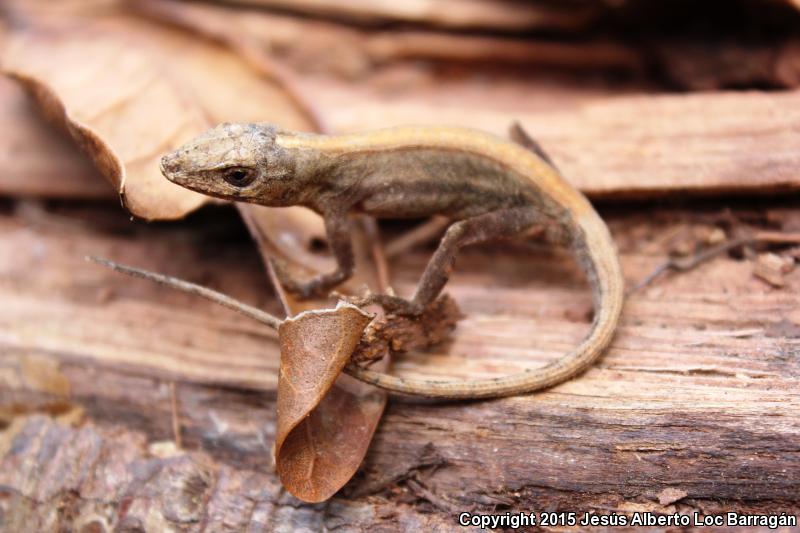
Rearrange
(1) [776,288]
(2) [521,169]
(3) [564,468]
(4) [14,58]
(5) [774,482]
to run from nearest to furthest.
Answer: (5) [774,482] < (3) [564,468] < (1) [776,288] < (2) [521,169] < (4) [14,58]

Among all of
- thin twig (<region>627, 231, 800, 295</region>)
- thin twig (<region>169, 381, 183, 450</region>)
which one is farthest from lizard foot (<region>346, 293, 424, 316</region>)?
thin twig (<region>627, 231, 800, 295</region>)

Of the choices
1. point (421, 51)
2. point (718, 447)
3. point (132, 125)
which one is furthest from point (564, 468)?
point (421, 51)

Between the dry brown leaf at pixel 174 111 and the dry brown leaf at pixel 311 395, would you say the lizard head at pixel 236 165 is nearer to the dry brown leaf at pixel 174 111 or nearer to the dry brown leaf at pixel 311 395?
the dry brown leaf at pixel 174 111

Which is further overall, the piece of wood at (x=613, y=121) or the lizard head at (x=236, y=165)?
the piece of wood at (x=613, y=121)

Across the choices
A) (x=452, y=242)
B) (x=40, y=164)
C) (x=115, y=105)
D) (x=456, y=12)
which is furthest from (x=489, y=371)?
(x=40, y=164)

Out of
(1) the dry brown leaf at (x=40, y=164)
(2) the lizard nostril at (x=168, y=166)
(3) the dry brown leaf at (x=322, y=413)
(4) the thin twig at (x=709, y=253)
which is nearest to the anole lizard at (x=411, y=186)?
(2) the lizard nostril at (x=168, y=166)

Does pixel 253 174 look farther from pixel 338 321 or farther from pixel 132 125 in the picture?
pixel 338 321
